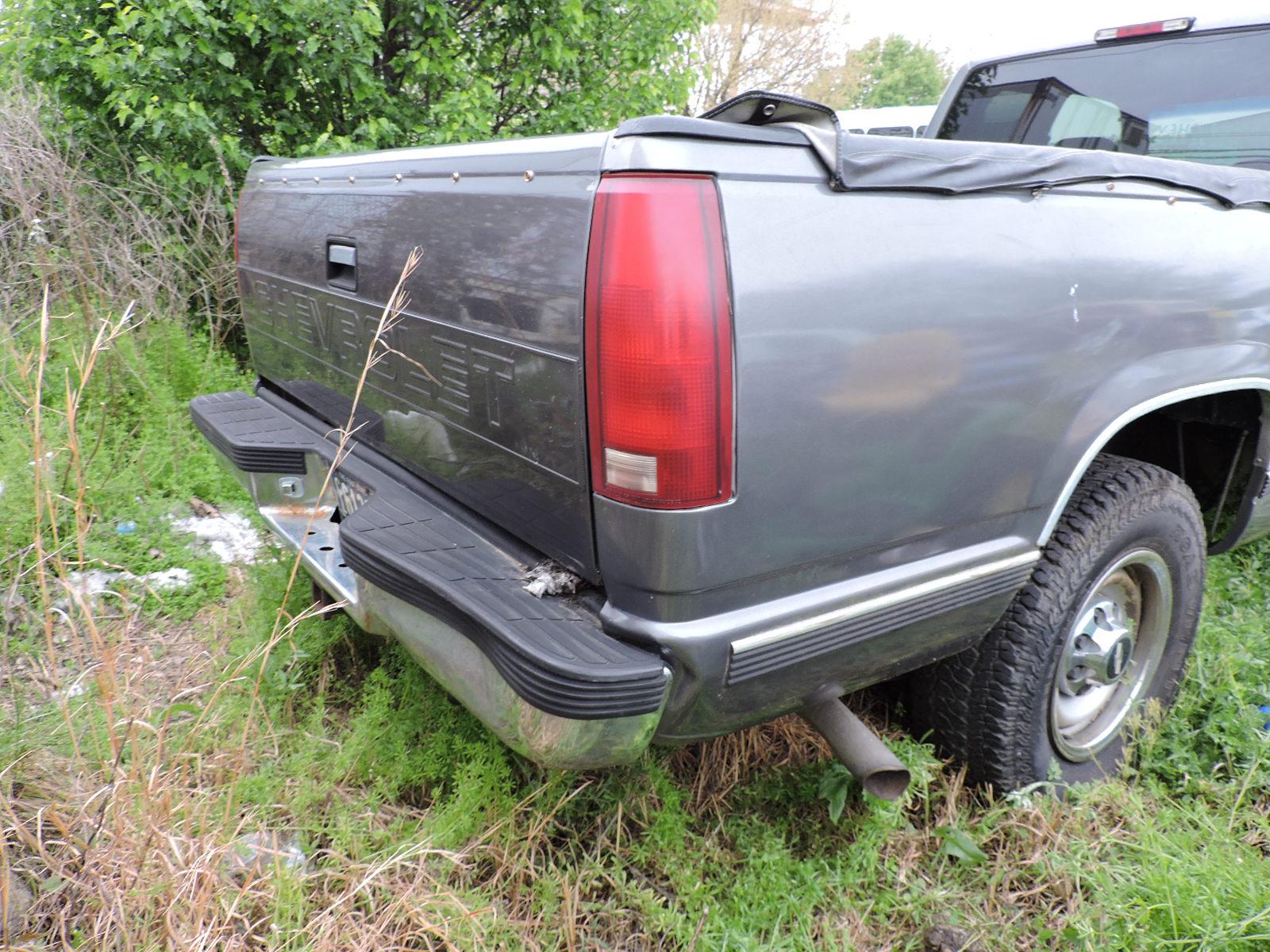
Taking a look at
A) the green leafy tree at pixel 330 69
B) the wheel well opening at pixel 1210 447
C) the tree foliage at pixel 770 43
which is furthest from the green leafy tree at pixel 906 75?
the wheel well opening at pixel 1210 447

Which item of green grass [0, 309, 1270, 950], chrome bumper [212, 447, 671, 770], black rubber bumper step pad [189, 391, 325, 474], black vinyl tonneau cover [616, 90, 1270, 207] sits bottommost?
green grass [0, 309, 1270, 950]

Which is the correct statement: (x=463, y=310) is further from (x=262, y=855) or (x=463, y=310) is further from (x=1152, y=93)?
(x=1152, y=93)

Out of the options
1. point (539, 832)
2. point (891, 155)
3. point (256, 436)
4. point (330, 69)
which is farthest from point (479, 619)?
point (330, 69)

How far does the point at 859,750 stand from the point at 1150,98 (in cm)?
270

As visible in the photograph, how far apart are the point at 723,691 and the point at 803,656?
0.61ft

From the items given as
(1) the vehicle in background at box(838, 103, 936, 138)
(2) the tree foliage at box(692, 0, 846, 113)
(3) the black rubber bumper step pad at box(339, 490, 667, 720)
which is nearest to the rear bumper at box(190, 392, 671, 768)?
(3) the black rubber bumper step pad at box(339, 490, 667, 720)

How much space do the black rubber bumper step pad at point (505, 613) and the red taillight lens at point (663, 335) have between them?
28 cm

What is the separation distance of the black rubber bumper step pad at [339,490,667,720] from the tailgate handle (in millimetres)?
602

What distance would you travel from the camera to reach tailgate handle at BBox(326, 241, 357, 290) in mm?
2277

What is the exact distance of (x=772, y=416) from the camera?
156cm

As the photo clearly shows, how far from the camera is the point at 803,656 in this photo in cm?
175

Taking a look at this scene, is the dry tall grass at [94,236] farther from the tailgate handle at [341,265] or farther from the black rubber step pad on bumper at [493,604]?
the black rubber step pad on bumper at [493,604]

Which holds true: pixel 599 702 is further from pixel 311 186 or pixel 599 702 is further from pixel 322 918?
pixel 311 186

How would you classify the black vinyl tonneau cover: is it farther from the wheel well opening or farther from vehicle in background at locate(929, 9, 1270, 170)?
vehicle in background at locate(929, 9, 1270, 170)
